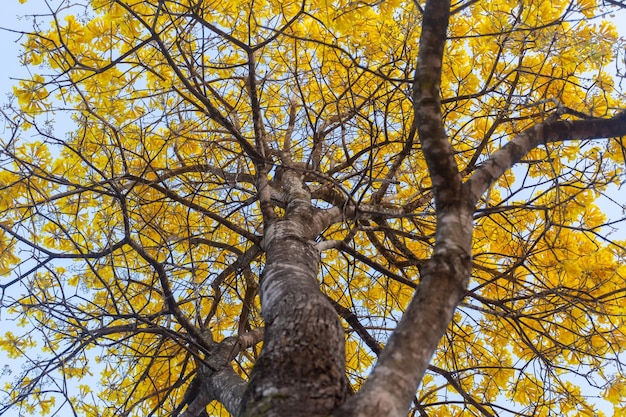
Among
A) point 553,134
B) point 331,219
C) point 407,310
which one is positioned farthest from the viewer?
point 331,219

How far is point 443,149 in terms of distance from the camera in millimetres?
1520

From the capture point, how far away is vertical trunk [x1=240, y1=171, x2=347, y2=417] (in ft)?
3.78

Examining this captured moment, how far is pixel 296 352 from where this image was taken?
1.30 m

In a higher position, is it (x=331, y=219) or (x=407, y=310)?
(x=331, y=219)

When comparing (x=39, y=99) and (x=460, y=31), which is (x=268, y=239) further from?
(x=460, y=31)

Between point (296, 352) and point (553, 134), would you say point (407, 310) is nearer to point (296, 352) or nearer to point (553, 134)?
point (296, 352)

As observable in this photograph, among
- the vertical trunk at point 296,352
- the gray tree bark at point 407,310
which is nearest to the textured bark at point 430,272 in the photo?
the gray tree bark at point 407,310

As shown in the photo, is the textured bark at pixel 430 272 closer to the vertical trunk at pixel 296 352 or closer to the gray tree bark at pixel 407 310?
the gray tree bark at pixel 407 310

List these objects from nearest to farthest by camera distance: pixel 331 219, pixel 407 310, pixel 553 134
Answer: pixel 407 310
pixel 553 134
pixel 331 219

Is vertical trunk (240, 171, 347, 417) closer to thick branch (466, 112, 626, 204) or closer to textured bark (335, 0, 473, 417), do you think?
textured bark (335, 0, 473, 417)

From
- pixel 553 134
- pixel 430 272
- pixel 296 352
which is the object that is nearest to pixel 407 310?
pixel 430 272

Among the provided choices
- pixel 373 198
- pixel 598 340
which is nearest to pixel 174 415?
pixel 373 198

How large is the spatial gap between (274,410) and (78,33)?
11.2 ft

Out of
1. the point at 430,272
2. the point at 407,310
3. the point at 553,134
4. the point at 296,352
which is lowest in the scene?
the point at 296,352
